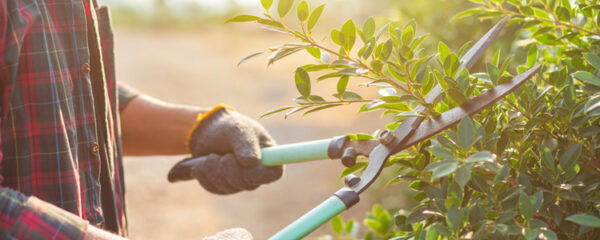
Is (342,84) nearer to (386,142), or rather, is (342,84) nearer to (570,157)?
(386,142)

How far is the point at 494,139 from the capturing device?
43.8 inches

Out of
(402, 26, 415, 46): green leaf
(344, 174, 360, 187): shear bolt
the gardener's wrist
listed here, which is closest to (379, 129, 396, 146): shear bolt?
(344, 174, 360, 187): shear bolt

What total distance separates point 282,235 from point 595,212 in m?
0.62

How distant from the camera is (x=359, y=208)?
17.9 feet

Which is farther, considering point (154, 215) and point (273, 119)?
point (273, 119)

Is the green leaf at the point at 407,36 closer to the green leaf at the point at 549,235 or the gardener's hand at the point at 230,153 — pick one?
the green leaf at the point at 549,235

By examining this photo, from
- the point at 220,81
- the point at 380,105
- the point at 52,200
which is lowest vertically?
the point at 220,81

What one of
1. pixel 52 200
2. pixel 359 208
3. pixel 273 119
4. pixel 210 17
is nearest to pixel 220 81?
pixel 273 119

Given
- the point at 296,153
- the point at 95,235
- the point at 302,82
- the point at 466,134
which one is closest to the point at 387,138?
the point at 302,82

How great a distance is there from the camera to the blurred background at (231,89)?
484 centimetres

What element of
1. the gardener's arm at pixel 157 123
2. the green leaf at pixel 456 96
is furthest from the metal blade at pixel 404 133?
the gardener's arm at pixel 157 123

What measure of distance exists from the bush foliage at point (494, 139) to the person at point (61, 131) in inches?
21.2

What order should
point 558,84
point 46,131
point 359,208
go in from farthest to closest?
point 359,208
point 46,131
point 558,84

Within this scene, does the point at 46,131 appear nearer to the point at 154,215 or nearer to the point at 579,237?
the point at 579,237
